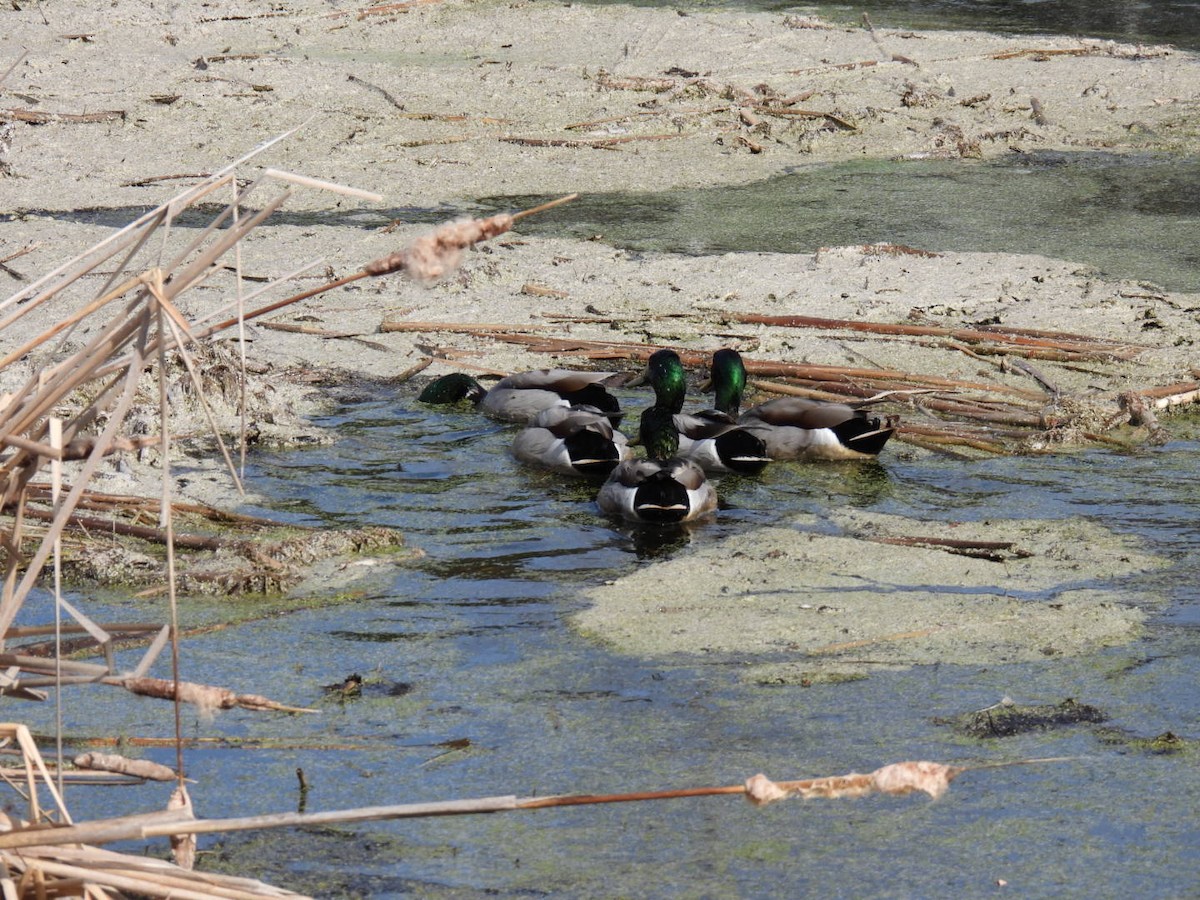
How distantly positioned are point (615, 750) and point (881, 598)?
1268 millimetres

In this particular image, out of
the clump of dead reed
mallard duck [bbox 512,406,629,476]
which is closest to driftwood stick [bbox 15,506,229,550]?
mallard duck [bbox 512,406,629,476]

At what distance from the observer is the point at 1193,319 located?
7.42 meters

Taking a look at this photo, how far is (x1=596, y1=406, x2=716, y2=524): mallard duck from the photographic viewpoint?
538 centimetres

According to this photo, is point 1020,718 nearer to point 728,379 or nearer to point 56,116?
point 728,379

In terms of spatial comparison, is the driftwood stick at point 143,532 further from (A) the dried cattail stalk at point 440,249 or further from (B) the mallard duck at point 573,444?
(A) the dried cattail stalk at point 440,249

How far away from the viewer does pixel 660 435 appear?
617 centimetres

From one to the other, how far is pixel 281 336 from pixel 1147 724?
4.92m

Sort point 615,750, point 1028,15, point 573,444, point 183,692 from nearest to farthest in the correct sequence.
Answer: point 183,692 < point 615,750 < point 573,444 < point 1028,15

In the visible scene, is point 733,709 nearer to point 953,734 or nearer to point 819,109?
point 953,734

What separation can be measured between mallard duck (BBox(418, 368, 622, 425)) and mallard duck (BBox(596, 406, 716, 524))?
71cm

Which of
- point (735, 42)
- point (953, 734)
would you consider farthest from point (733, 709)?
point (735, 42)

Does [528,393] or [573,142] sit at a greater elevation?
[573,142]

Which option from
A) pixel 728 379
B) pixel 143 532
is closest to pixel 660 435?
pixel 728 379

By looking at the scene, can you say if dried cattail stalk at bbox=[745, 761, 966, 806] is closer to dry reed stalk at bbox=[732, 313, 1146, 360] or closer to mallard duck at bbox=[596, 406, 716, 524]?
mallard duck at bbox=[596, 406, 716, 524]
